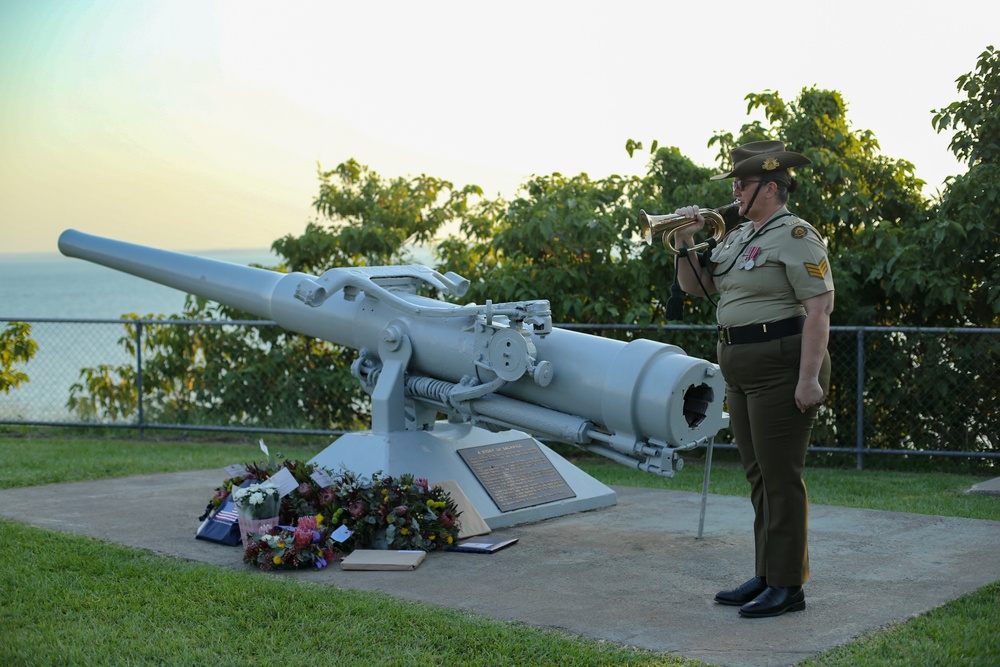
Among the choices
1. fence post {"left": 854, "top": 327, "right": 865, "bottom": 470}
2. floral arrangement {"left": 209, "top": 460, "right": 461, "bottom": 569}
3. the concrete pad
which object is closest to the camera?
the concrete pad

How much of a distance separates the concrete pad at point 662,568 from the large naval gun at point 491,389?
1.40ft

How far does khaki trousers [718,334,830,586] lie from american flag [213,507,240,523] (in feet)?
10.2

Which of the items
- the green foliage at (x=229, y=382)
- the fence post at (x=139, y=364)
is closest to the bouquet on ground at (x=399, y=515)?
the green foliage at (x=229, y=382)

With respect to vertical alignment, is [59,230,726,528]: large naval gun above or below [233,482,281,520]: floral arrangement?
above

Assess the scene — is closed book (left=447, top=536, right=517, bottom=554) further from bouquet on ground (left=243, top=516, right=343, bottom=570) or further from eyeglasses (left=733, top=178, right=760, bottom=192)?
eyeglasses (left=733, top=178, right=760, bottom=192)

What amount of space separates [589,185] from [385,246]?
2826mm

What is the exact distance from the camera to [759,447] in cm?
532

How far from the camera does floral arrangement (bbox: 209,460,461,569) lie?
6.29 metres

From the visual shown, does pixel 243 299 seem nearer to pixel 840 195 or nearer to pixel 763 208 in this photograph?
pixel 763 208

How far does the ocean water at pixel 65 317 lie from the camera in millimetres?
14539

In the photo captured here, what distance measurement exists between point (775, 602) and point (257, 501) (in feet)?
9.32

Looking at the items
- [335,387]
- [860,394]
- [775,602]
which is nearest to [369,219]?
[335,387]

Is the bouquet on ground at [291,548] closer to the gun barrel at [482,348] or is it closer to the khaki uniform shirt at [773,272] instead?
the gun barrel at [482,348]

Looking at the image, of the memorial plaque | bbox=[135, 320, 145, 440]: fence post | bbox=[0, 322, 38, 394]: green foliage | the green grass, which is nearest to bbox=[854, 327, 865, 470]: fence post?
the memorial plaque
